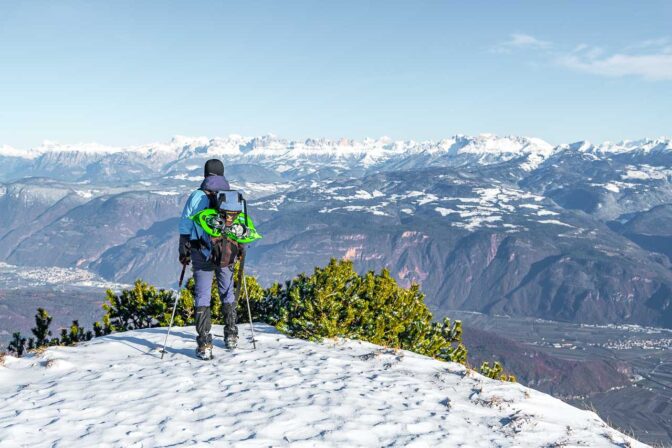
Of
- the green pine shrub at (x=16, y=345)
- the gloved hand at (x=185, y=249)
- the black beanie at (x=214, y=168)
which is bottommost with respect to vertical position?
the green pine shrub at (x=16, y=345)

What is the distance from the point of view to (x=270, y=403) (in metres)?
11.9

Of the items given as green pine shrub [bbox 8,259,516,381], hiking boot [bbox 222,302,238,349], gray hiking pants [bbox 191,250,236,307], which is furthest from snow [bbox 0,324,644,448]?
green pine shrub [bbox 8,259,516,381]

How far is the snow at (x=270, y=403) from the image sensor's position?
10.3 m

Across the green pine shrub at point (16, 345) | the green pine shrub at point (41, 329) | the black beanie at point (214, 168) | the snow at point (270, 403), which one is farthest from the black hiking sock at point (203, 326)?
→ the green pine shrub at point (41, 329)

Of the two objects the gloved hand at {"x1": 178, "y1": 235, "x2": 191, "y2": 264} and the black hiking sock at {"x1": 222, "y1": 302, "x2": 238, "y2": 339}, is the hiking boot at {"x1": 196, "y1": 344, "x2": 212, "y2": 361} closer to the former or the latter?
the black hiking sock at {"x1": 222, "y1": 302, "x2": 238, "y2": 339}

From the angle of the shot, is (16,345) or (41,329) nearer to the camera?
(16,345)


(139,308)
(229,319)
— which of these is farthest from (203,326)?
(139,308)

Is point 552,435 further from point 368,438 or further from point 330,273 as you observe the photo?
point 330,273

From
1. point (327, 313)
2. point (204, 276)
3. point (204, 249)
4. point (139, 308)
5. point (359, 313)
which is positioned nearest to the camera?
point (204, 249)

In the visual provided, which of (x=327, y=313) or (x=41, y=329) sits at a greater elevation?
(x=327, y=313)

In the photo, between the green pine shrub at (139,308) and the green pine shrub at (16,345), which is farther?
the green pine shrub at (139,308)

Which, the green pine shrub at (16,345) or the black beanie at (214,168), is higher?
the black beanie at (214,168)

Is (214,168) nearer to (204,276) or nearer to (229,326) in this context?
(204,276)

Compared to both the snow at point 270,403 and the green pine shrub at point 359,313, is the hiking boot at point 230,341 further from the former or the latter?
the green pine shrub at point 359,313
